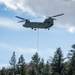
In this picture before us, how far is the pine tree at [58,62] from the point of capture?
142 metres

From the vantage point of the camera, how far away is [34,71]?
496 feet

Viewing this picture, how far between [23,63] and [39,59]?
18154 millimetres

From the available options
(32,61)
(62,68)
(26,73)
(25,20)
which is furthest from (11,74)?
(25,20)

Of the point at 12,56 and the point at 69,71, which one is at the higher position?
the point at 12,56

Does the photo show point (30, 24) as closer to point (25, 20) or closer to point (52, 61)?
point (25, 20)

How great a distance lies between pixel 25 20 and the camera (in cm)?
7375

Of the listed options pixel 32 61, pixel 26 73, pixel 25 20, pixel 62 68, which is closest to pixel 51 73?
pixel 62 68

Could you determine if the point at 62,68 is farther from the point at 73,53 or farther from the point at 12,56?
the point at 12,56

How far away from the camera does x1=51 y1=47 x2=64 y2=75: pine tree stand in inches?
5610

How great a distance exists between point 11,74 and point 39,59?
49.2 feet

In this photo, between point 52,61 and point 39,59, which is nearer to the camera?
point 52,61

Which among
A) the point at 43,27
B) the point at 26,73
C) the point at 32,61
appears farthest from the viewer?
the point at 32,61

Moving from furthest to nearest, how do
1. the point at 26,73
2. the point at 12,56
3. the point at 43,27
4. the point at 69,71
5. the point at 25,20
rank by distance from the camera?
the point at 12,56
the point at 26,73
the point at 69,71
the point at 25,20
the point at 43,27

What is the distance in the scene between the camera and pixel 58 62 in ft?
468
